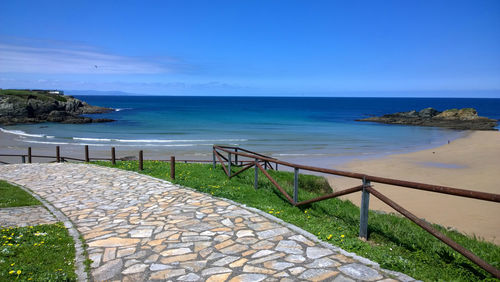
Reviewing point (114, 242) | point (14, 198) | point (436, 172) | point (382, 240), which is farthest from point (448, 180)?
point (14, 198)

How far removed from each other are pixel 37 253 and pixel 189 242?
2428 mm

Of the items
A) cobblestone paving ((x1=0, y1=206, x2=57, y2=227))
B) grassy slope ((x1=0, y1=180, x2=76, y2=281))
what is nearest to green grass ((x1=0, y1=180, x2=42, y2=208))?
cobblestone paving ((x1=0, y1=206, x2=57, y2=227))

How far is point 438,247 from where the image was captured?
5254 mm

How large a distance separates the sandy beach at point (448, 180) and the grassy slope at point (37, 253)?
1094 centimetres

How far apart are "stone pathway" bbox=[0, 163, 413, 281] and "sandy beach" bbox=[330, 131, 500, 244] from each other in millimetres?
7607

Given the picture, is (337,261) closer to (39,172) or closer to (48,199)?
(48,199)

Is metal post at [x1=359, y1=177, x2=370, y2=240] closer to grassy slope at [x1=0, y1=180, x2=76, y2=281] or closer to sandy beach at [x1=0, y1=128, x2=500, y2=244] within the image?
grassy slope at [x1=0, y1=180, x2=76, y2=281]

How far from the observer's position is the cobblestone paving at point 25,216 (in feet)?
22.7

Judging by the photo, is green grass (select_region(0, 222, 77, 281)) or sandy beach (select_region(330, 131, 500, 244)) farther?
sandy beach (select_region(330, 131, 500, 244))

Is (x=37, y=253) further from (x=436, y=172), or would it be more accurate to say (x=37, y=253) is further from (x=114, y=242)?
(x=436, y=172)

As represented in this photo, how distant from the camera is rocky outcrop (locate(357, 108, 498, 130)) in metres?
56.2

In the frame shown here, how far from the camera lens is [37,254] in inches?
203

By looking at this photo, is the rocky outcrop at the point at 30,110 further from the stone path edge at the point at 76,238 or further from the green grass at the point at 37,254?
the green grass at the point at 37,254

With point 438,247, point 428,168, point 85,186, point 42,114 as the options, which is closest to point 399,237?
point 438,247
